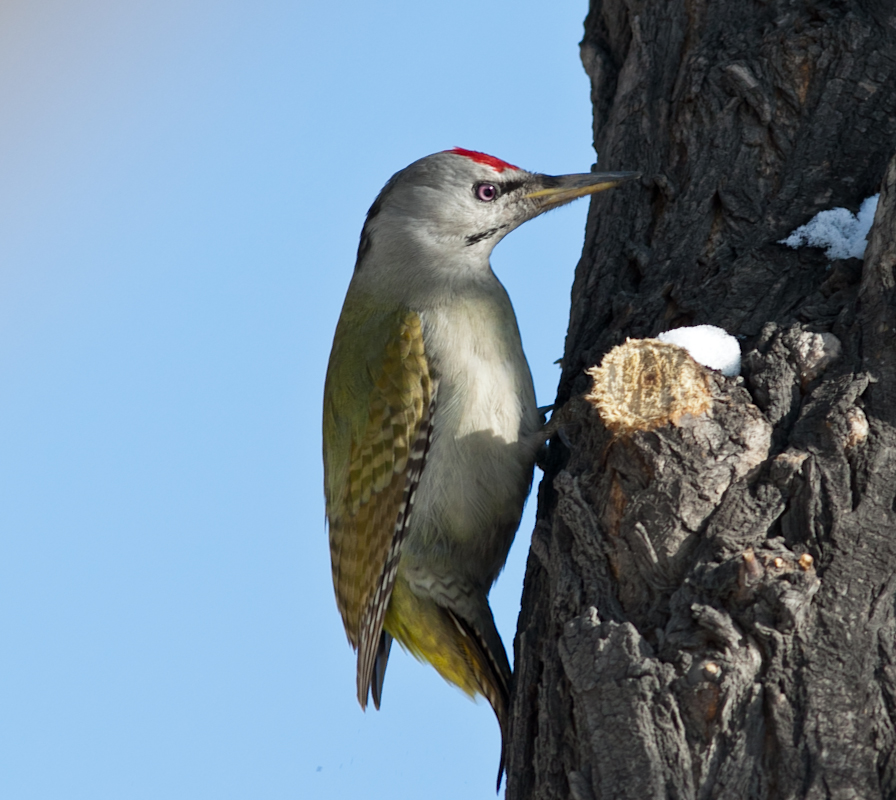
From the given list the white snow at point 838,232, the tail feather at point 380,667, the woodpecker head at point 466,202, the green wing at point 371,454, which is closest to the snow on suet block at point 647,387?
the white snow at point 838,232

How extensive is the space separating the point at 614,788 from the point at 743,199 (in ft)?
6.10

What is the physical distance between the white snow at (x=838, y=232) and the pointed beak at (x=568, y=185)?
72cm

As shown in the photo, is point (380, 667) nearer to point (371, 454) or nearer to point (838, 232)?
point (371, 454)

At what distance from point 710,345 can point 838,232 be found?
0.58m

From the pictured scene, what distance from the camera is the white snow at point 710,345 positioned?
258cm

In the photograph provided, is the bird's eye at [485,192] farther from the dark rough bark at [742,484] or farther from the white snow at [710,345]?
the white snow at [710,345]

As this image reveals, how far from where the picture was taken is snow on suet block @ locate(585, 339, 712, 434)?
2465 mm

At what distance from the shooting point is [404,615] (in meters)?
3.54

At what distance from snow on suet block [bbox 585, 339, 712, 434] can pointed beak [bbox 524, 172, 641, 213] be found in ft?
3.51

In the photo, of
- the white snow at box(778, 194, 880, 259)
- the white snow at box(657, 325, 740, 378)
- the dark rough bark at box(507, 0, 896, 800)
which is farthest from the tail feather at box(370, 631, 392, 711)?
the white snow at box(778, 194, 880, 259)

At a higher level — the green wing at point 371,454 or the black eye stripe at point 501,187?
the black eye stripe at point 501,187

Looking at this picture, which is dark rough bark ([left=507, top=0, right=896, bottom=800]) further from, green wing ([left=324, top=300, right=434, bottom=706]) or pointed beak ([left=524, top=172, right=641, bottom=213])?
green wing ([left=324, top=300, right=434, bottom=706])

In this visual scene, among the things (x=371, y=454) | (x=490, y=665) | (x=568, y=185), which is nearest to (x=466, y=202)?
(x=568, y=185)

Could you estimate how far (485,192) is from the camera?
3.96 metres
